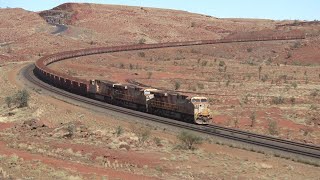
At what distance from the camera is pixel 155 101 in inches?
1772

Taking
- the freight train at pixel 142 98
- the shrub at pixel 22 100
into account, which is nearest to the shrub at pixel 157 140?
the freight train at pixel 142 98

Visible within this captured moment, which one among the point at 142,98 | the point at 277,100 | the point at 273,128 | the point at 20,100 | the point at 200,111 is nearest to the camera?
the point at 273,128

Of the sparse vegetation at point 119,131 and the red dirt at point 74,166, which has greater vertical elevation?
the red dirt at point 74,166

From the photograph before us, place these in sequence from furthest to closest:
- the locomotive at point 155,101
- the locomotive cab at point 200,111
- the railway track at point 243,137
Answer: the locomotive at point 155,101, the locomotive cab at point 200,111, the railway track at point 243,137

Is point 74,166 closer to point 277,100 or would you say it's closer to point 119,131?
point 119,131

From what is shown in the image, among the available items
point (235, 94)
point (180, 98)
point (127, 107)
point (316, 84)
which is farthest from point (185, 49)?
point (180, 98)

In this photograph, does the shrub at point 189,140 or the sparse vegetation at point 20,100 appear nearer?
the shrub at point 189,140

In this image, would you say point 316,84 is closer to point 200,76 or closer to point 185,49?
point 200,76

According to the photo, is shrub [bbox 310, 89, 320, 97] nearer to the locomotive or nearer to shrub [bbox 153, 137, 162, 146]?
the locomotive

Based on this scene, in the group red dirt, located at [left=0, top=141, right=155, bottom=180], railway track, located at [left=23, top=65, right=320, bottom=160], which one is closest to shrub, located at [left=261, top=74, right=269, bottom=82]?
railway track, located at [left=23, top=65, right=320, bottom=160]

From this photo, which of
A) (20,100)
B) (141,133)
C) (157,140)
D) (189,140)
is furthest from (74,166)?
(20,100)

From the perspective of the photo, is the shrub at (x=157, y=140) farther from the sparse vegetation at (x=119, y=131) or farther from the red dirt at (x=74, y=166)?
the red dirt at (x=74, y=166)

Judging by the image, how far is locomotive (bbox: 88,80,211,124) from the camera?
40531 millimetres

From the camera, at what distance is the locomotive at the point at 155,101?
40.5 m
